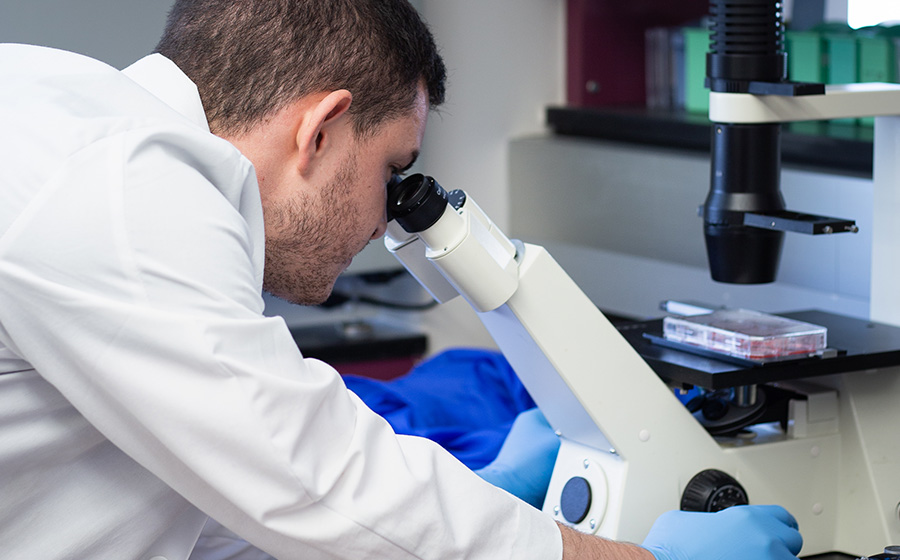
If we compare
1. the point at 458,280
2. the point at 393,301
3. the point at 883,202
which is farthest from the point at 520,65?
the point at 458,280

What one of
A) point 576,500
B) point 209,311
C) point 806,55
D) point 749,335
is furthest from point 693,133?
point 209,311

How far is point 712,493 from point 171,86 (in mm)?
703

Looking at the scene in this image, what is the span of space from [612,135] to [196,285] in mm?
2350

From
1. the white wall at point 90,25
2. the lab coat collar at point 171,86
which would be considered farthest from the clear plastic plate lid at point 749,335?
the white wall at point 90,25

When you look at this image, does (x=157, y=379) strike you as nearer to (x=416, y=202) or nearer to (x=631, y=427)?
(x=416, y=202)

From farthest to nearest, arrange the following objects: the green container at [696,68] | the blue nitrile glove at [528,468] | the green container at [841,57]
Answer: the green container at [696,68] → the green container at [841,57] → the blue nitrile glove at [528,468]

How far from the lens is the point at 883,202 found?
4.40 ft

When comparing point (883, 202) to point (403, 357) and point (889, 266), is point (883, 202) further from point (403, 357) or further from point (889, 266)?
point (403, 357)

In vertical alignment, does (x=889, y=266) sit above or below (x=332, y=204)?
below

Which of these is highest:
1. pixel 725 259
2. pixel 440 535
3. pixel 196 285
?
→ pixel 196 285

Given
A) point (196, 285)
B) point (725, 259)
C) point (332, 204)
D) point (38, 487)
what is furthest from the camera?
point (725, 259)

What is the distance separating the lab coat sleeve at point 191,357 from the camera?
29.7 inches

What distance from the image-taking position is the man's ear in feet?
3.12

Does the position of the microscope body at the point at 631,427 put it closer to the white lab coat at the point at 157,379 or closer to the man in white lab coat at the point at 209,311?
the man in white lab coat at the point at 209,311
